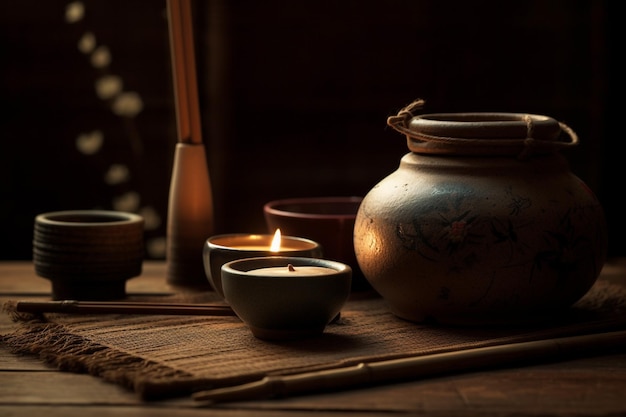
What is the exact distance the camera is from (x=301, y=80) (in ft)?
5.00

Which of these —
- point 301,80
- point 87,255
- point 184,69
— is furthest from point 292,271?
point 301,80

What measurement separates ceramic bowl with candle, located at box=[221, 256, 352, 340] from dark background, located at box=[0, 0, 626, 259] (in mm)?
535

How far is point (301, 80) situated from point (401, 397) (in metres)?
0.78

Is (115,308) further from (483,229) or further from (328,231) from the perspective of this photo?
(483,229)

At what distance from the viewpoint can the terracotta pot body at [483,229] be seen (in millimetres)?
1021

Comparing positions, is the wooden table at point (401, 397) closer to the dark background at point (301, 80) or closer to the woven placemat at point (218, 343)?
→ the woven placemat at point (218, 343)

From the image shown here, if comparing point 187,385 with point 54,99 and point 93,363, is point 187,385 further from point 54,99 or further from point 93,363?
point 54,99

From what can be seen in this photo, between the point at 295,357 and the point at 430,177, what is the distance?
269 millimetres

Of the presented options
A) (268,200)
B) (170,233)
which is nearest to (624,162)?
(268,200)

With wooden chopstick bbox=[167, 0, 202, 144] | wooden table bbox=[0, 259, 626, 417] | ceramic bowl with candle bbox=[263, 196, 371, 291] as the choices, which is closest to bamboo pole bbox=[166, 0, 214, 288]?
wooden chopstick bbox=[167, 0, 202, 144]

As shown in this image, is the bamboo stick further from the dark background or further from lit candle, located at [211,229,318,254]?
the dark background

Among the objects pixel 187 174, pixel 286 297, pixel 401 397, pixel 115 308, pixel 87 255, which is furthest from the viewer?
pixel 187 174

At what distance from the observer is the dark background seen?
1.51 m

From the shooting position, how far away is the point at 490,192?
1.04 meters
